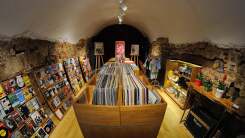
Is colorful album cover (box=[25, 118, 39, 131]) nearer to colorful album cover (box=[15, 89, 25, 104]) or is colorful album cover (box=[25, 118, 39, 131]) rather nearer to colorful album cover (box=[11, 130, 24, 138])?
colorful album cover (box=[11, 130, 24, 138])

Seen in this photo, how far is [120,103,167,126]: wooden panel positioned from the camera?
2.04 metres

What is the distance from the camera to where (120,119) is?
2070 millimetres

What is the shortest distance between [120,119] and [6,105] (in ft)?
5.66

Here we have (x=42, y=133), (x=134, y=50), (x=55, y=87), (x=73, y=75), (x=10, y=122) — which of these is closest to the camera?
(x=10, y=122)

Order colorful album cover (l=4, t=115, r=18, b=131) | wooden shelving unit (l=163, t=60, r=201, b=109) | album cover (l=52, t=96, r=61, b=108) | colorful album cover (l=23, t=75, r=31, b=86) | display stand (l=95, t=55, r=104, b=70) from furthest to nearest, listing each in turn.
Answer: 1. display stand (l=95, t=55, r=104, b=70)
2. wooden shelving unit (l=163, t=60, r=201, b=109)
3. album cover (l=52, t=96, r=61, b=108)
4. colorful album cover (l=23, t=75, r=31, b=86)
5. colorful album cover (l=4, t=115, r=18, b=131)

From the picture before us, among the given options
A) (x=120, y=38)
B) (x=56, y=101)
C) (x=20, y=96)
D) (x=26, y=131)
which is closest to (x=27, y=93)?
(x=20, y=96)

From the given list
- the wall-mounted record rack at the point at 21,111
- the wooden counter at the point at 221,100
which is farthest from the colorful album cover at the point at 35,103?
the wooden counter at the point at 221,100

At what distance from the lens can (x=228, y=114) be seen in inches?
100

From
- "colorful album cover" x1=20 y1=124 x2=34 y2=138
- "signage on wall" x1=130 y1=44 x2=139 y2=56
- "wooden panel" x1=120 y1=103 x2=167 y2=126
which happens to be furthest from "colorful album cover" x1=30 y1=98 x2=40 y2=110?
"signage on wall" x1=130 y1=44 x2=139 y2=56

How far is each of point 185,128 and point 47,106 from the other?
2944 mm

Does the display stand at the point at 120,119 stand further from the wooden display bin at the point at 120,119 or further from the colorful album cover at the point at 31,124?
the colorful album cover at the point at 31,124

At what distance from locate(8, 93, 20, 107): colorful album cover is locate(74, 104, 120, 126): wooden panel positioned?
1.17 metres

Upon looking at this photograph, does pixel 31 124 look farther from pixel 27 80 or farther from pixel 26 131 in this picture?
pixel 27 80

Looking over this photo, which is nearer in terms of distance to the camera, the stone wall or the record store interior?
the record store interior
